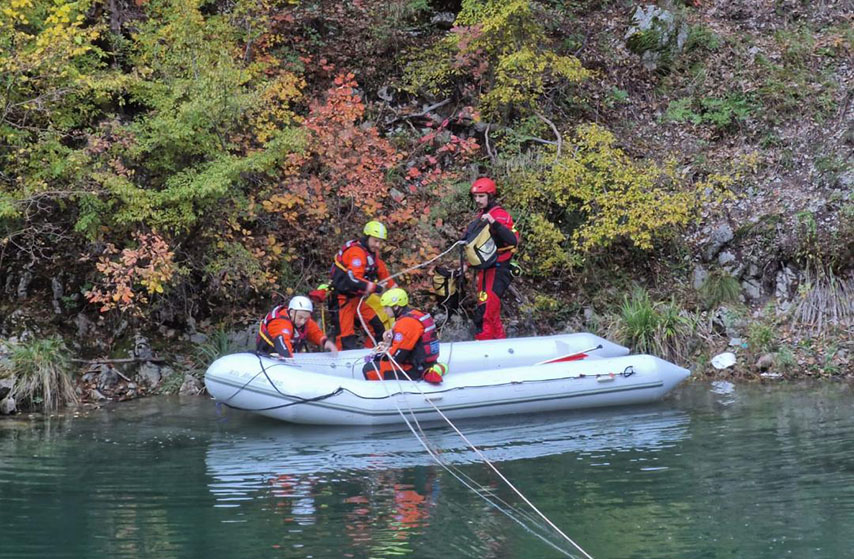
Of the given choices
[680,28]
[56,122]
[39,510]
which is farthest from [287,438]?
[680,28]

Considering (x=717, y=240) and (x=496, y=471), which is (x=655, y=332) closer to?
(x=717, y=240)

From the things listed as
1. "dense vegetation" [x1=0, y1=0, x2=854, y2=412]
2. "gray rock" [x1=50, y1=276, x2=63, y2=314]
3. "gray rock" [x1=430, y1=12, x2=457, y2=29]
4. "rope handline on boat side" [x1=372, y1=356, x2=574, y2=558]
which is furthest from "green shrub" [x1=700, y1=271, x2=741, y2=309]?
"gray rock" [x1=50, y1=276, x2=63, y2=314]

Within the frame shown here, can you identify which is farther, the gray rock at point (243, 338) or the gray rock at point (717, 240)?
the gray rock at point (717, 240)

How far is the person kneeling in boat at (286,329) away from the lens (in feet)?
33.6

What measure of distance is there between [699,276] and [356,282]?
442cm

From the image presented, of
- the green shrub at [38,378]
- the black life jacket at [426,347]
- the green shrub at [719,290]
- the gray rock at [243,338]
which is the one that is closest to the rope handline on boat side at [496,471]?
the black life jacket at [426,347]

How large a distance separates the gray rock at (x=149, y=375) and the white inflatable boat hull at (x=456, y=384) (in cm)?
173

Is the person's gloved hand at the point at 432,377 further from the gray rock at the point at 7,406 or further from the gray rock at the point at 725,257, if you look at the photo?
the gray rock at the point at 725,257

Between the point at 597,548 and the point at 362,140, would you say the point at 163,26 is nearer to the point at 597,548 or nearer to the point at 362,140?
the point at 362,140

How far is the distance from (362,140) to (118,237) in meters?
2.83

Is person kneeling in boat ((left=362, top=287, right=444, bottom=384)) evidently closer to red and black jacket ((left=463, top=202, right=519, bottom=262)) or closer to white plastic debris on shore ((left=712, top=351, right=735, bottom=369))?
red and black jacket ((left=463, top=202, right=519, bottom=262))

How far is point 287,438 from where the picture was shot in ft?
31.5

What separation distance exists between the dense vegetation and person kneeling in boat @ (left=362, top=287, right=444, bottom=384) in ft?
5.32

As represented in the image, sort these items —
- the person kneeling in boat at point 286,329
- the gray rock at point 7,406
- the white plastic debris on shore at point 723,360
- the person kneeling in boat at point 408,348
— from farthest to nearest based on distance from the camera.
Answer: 1. the white plastic debris on shore at point 723,360
2. the gray rock at point 7,406
3. the person kneeling in boat at point 286,329
4. the person kneeling in boat at point 408,348
